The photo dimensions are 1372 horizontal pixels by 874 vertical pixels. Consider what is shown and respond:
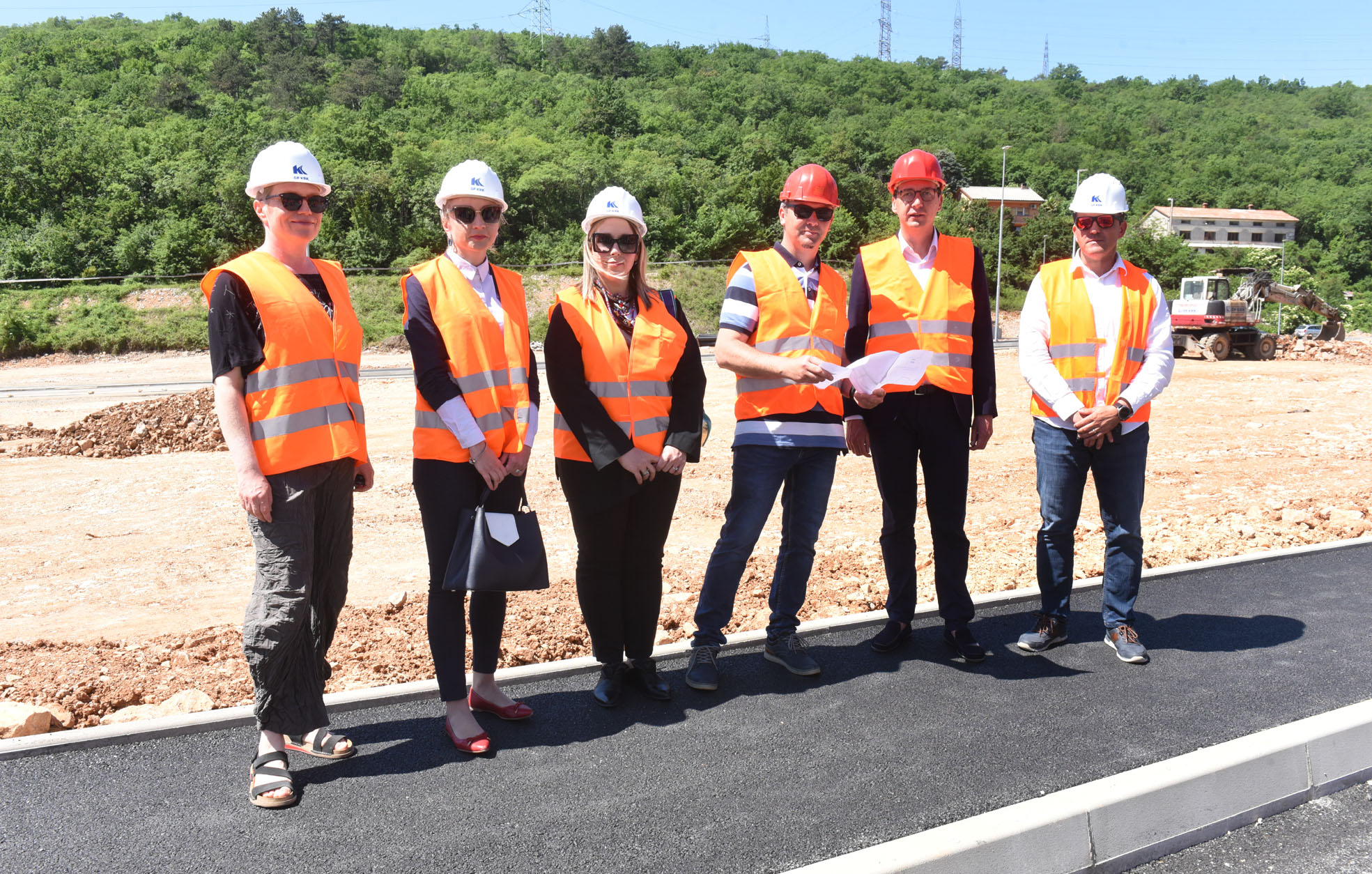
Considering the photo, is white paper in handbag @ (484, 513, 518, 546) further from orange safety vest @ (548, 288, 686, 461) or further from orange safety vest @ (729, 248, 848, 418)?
orange safety vest @ (729, 248, 848, 418)

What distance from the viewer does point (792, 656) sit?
4457 millimetres

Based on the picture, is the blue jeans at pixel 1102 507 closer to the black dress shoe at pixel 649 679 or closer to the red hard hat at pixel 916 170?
the red hard hat at pixel 916 170

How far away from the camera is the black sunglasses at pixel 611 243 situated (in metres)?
3.88

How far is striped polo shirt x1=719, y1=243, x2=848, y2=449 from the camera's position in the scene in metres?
4.17

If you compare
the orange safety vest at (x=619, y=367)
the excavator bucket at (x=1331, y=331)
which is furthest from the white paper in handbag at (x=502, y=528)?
the excavator bucket at (x=1331, y=331)

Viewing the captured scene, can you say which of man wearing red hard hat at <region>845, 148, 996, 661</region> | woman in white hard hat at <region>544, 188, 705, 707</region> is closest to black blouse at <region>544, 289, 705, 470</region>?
woman in white hard hat at <region>544, 188, 705, 707</region>

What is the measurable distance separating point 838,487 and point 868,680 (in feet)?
21.7

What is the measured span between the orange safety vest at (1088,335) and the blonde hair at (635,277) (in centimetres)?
191

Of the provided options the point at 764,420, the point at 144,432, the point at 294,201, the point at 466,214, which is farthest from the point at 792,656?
the point at 144,432

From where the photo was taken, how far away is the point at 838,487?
10.9 m

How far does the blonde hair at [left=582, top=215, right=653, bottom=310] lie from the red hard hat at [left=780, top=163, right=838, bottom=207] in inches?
27.1

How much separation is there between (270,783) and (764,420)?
2333 mm

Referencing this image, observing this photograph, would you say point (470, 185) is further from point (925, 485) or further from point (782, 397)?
point (925, 485)

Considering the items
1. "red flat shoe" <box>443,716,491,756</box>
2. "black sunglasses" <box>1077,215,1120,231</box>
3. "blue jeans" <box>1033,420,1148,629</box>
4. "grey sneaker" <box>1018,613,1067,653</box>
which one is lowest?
"grey sneaker" <box>1018,613,1067,653</box>
